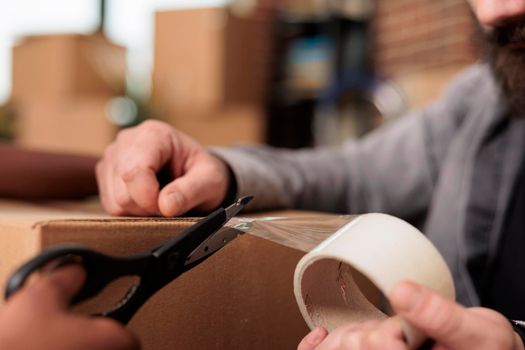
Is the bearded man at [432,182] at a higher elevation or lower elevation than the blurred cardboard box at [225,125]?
higher

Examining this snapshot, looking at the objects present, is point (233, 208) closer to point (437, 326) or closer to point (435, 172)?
point (437, 326)

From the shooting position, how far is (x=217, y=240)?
0.40 m

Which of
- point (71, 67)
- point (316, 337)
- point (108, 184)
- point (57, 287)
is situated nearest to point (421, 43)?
point (71, 67)

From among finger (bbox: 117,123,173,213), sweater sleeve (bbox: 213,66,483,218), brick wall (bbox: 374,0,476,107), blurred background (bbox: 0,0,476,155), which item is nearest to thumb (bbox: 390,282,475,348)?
finger (bbox: 117,123,173,213)

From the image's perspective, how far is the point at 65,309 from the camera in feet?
0.89

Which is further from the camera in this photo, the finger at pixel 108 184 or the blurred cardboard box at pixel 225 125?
the blurred cardboard box at pixel 225 125

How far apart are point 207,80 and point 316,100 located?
475 mm

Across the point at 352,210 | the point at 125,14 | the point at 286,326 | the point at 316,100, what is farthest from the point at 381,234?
the point at 125,14

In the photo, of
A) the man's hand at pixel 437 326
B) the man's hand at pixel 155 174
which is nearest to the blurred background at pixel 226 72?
the man's hand at pixel 155 174

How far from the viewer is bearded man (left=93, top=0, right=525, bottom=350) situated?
1.04 feet

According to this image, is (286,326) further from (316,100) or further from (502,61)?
(316,100)

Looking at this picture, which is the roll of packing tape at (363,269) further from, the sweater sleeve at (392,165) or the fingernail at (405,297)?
the sweater sleeve at (392,165)

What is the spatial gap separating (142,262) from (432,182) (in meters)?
0.66

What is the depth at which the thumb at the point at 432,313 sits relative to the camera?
0.94 feet
